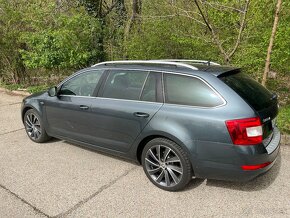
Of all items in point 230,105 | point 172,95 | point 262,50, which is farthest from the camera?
point 262,50

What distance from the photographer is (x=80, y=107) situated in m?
3.99

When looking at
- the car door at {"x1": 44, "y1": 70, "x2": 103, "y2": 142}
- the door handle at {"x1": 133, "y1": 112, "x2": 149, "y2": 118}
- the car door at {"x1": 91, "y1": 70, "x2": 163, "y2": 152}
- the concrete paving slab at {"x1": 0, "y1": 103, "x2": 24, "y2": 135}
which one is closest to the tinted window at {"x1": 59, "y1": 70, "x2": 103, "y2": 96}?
the car door at {"x1": 44, "y1": 70, "x2": 103, "y2": 142}

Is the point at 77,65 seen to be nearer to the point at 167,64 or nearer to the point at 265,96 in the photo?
the point at 167,64

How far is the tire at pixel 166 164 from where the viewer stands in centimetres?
311

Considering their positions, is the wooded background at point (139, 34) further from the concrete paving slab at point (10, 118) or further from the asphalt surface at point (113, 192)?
the asphalt surface at point (113, 192)

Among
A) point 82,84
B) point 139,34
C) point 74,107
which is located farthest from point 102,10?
point 74,107

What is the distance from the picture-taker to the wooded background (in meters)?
5.62

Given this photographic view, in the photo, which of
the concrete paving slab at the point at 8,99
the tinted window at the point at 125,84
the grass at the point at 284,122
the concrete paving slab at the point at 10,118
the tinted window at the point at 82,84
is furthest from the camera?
the concrete paving slab at the point at 8,99

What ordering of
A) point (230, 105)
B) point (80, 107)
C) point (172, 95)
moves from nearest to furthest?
point (230, 105)
point (172, 95)
point (80, 107)

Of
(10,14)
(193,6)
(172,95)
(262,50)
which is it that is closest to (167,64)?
(172,95)

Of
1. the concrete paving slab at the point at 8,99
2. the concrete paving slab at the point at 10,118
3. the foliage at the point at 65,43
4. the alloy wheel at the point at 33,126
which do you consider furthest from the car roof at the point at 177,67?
the concrete paving slab at the point at 8,99

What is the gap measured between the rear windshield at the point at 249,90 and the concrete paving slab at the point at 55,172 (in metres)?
1.82

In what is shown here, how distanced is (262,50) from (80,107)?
3.99 meters

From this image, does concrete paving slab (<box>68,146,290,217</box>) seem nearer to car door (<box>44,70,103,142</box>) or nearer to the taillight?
the taillight
